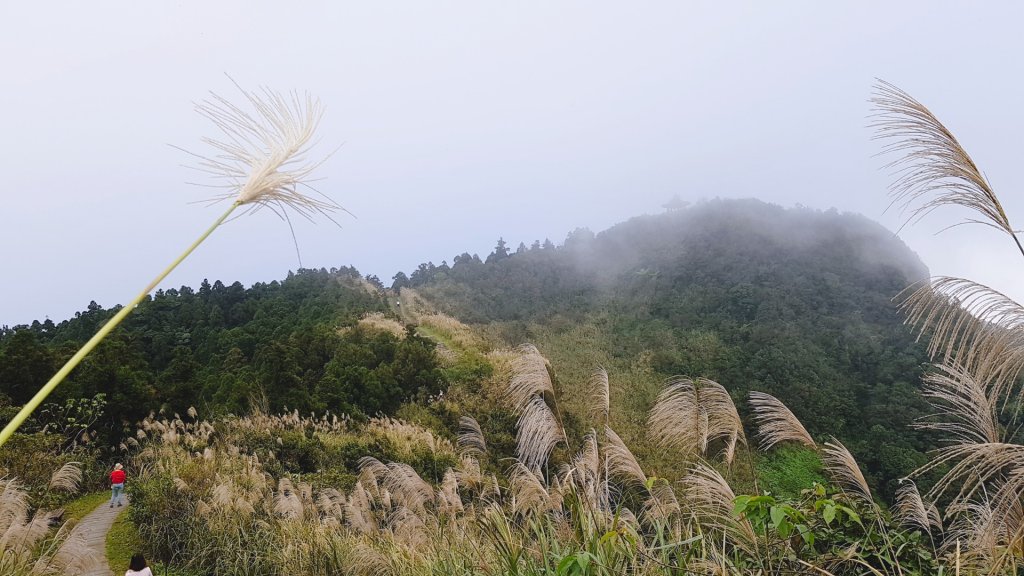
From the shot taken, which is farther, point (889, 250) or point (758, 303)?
point (889, 250)

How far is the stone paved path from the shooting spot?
5.80 meters

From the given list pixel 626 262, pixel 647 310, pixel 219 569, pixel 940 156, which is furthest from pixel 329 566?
pixel 626 262

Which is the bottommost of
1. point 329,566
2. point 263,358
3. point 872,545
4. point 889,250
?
point 889,250

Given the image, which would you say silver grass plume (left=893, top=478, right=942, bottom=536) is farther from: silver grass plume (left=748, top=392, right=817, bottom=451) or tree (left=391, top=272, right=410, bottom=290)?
tree (left=391, top=272, right=410, bottom=290)

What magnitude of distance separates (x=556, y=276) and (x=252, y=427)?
3610 cm

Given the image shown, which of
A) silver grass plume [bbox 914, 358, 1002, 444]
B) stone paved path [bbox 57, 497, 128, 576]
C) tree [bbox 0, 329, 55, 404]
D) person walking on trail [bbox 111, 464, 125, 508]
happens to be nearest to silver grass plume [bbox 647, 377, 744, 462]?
silver grass plume [bbox 914, 358, 1002, 444]

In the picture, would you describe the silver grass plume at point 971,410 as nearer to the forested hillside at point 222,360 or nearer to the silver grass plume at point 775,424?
the silver grass plume at point 775,424

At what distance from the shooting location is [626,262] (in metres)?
53.3

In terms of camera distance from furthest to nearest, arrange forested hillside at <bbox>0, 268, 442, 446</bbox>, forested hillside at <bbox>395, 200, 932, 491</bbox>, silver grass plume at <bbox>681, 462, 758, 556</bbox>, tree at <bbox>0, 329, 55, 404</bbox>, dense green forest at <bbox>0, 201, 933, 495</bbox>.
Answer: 1. forested hillside at <bbox>395, 200, 932, 491</bbox>
2. dense green forest at <bbox>0, 201, 933, 495</bbox>
3. forested hillside at <bbox>0, 268, 442, 446</bbox>
4. tree at <bbox>0, 329, 55, 404</bbox>
5. silver grass plume at <bbox>681, 462, 758, 556</bbox>

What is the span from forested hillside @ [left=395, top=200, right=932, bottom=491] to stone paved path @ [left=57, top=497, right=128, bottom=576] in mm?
10433

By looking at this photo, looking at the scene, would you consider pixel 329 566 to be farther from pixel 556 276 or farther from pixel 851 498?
pixel 556 276

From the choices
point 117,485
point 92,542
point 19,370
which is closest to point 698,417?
point 92,542

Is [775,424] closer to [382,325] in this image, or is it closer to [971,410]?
[971,410]

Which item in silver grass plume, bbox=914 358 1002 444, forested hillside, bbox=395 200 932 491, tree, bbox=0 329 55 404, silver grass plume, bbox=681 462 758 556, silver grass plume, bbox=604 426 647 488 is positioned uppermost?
tree, bbox=0 329 55 404
